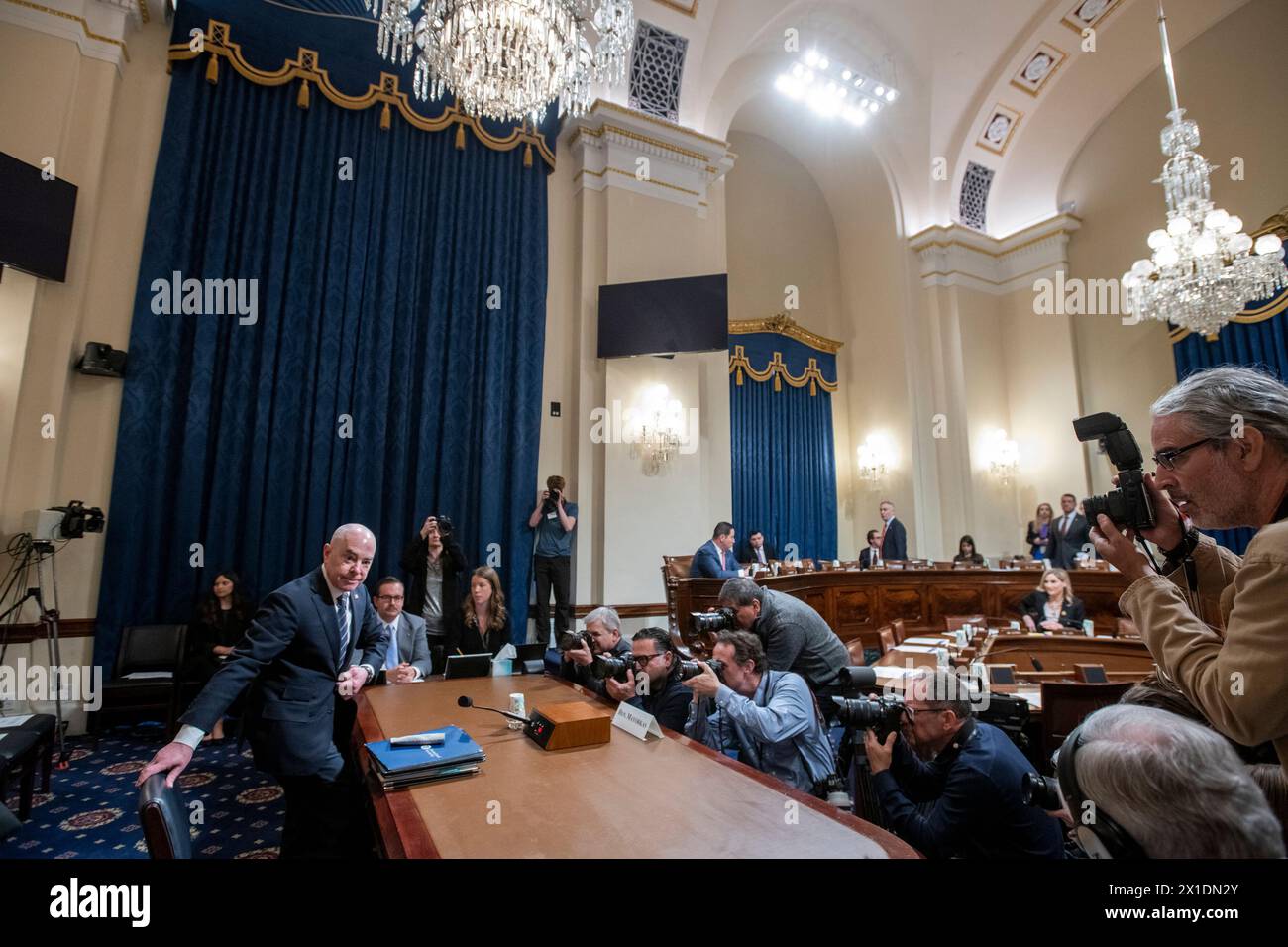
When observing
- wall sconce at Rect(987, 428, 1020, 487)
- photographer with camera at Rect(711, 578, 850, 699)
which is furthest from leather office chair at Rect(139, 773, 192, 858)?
wall sconce at Rect(987, 428, 1020, 487)

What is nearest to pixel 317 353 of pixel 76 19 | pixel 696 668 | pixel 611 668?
pixel 76 19

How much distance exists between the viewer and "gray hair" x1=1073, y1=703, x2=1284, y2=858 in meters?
0.75

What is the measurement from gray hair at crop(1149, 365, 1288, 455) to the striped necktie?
227 centimetres

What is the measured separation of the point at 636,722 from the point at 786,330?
7.81 m

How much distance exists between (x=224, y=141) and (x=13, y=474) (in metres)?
2.81

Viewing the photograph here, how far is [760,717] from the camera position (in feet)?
6.57

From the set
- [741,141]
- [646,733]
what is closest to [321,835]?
[646,733]

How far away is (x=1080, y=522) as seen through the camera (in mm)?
6523

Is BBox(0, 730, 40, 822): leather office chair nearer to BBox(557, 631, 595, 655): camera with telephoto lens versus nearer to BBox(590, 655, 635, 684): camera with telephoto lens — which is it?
BBox(557, 631, 595, 655): camera with telephoto lens

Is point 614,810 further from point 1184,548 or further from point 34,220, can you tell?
point 34,220

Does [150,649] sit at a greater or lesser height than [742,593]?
lesser

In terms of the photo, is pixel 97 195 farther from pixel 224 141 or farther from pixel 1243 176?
pixel 1243 176

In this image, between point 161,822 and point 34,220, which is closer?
point 161,822

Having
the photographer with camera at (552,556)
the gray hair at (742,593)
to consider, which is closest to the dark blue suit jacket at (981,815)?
the gray hair at (742,593)
